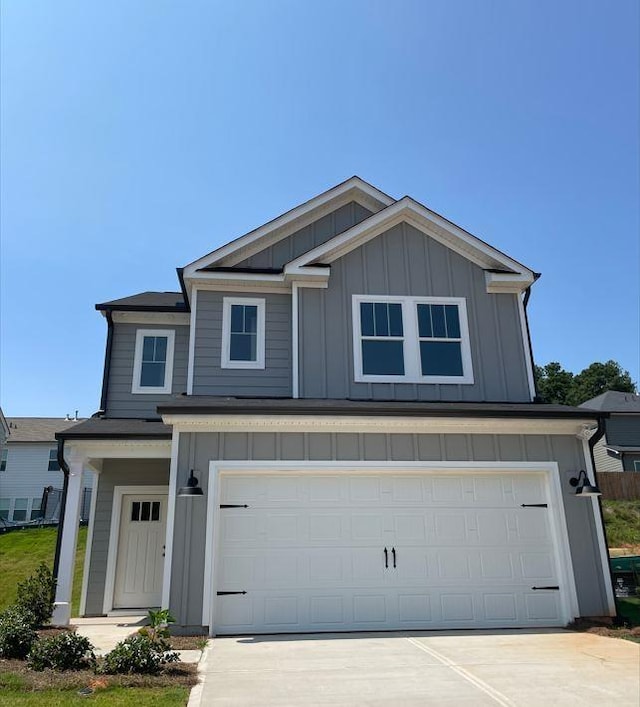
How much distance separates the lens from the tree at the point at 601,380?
2685 inches

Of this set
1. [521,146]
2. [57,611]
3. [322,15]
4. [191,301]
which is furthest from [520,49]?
[57,611]

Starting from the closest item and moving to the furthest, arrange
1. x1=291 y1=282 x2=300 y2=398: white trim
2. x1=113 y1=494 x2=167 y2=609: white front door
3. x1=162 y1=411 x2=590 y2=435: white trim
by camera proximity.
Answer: x1=162 y1=411 x2=590 y2=435: white trim, x1=291 y1=282 x2=300 y2=398: white trim, x1=113 y1=494 x2=167 y2=609: white front door

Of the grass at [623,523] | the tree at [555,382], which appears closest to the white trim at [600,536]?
the grass at [623,523]

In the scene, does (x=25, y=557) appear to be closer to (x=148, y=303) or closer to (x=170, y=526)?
(x=148, y=303)

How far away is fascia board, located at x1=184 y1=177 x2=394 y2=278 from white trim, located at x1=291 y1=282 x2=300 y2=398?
4.98ft

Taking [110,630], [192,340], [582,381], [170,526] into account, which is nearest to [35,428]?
[192,340]

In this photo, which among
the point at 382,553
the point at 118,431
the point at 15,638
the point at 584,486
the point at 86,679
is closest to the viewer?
the point at 86,679

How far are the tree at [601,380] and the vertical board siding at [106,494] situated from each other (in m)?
63.8

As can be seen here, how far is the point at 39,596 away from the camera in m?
8.63

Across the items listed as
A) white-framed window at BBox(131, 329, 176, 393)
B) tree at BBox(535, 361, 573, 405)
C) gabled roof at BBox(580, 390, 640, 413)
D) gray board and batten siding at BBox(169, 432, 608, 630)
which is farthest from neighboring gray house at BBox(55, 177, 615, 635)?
tree at BBox(535, 361, 573, 405)

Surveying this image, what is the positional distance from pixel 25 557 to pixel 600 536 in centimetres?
1749

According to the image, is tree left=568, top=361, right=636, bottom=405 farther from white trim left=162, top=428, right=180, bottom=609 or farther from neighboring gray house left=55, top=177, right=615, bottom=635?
white trim left=162, top=428, right=180, bottom=609

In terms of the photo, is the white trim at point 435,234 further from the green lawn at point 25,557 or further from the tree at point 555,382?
the tree at point 555,382

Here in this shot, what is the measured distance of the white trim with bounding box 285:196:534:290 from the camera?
38.4 ft
